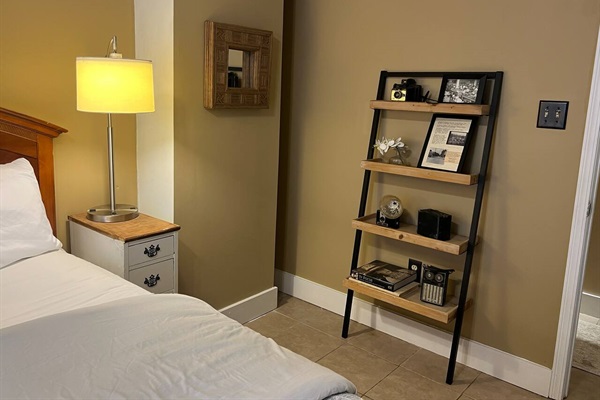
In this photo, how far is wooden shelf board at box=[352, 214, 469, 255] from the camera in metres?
2.53

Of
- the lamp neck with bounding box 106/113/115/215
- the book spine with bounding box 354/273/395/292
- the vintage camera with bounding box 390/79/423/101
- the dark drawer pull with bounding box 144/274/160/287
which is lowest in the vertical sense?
the book spine with bounding box 354/273/395/292

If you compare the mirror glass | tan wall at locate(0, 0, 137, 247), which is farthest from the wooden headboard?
the mirror glass

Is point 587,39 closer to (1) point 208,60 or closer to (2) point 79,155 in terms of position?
(1) point 208,60

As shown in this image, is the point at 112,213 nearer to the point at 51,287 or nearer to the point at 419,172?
the point at 51,287

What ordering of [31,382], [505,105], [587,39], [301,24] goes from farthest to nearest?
1. [301,24]
2. [505,105]
3. [587,39]
4. [31,382]

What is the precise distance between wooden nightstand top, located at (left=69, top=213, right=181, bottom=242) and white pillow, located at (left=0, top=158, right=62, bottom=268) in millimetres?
215

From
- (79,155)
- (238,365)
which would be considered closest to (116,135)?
(79,155)

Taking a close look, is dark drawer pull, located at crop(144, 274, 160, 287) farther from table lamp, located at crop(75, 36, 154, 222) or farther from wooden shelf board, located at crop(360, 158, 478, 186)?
wooden shelf board, located at crop(360, 158, 478, 186)

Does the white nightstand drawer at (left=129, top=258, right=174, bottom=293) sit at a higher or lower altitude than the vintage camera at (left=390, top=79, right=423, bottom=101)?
lower

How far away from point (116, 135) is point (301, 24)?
1369 millimetres

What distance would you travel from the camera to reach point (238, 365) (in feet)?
4.43

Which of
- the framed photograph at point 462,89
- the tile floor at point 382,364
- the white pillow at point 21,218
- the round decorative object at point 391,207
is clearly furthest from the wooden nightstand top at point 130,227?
the framed photograph at point 462,89

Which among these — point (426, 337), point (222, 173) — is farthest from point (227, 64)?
point (426, 337)

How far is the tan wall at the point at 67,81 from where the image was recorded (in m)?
2.24
